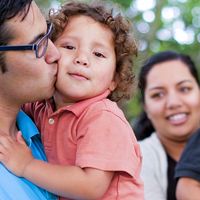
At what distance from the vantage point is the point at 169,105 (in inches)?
167

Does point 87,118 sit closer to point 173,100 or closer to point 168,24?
point 173,100

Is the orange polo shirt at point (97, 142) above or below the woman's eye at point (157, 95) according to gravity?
above

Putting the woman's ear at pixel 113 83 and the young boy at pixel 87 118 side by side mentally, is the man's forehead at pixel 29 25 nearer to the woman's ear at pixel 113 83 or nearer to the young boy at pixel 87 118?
the young boy at pixel 87 118

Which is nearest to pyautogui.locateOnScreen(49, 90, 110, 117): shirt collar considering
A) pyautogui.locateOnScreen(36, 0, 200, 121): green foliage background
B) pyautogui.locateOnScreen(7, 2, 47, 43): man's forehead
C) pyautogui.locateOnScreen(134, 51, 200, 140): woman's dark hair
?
pyautogui.locateOnScreen(7, 2, 47, 43): man's forehead

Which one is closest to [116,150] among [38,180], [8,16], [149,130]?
[38,180]

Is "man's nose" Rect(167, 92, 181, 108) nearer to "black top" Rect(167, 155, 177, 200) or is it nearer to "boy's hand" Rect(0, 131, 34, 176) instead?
"black top" Rect(167, 155, 177, 200)

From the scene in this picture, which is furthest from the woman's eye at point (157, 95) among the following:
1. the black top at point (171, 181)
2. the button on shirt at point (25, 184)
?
the button on shirt at point (25, 184)

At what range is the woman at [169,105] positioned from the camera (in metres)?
4.18

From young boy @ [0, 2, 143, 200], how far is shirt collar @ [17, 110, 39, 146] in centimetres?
6

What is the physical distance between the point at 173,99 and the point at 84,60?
7.06 feet

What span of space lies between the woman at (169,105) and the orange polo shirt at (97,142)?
76.8 inches

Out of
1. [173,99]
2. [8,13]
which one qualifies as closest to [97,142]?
[8,13]

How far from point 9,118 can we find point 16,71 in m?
0.25

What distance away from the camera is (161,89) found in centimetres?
427
